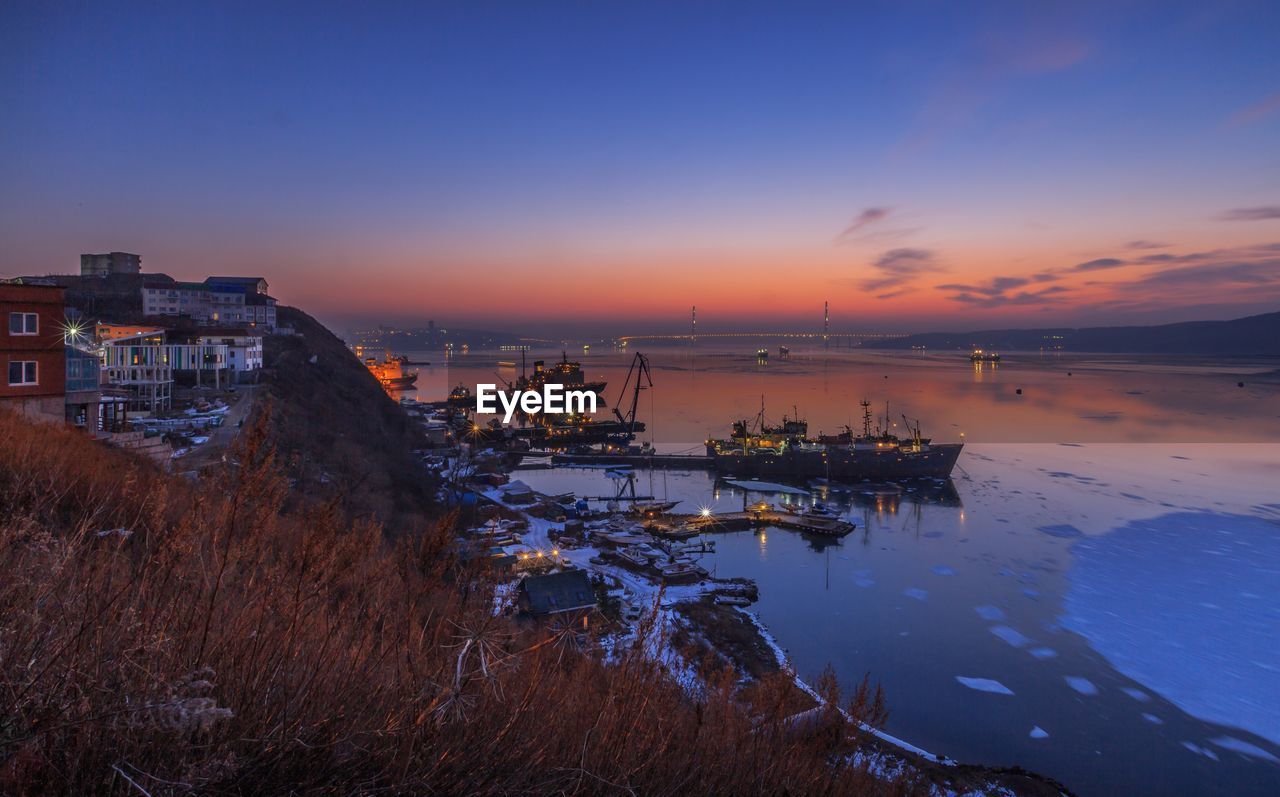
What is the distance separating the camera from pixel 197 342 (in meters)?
14.9

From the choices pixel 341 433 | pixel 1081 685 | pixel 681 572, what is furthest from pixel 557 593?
pixel 341 433

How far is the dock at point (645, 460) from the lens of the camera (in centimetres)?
Result: 2075

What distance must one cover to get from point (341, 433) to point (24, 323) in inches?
307

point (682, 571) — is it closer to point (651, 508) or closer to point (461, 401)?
point (651, 508)

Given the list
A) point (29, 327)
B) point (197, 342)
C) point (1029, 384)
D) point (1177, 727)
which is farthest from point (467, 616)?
point (1029, 384)

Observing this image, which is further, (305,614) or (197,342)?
(197,342)

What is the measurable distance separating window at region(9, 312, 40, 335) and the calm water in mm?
8802

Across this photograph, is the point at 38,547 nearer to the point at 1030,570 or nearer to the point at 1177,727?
the point at 1177,727

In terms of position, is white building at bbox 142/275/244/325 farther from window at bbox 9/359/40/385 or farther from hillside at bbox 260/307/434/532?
Result: window at bbox 9/359/40/385

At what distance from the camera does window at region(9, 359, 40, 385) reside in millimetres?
6062

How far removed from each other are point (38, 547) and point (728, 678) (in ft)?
6.75

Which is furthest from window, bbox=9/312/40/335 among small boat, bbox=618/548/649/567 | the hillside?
small boat, bbox=618/548/649/567

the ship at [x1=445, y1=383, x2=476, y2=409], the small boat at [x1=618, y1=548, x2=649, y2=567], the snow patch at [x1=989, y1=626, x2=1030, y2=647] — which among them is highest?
the ship at [x1=445, y1=383, x2=476, y2=409]

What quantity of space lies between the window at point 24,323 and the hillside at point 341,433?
2.61 m
